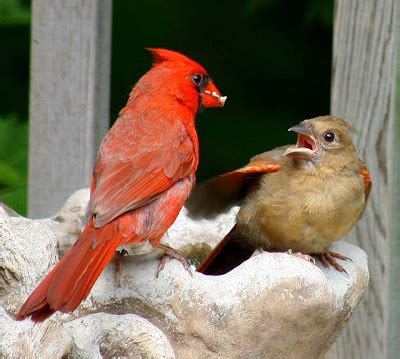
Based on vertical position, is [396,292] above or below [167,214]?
below

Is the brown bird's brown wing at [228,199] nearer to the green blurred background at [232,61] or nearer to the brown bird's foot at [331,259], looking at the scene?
the brown bird's foot at [331,259]

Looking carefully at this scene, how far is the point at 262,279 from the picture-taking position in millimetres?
2736

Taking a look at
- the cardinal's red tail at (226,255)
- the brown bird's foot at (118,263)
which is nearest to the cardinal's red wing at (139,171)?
the brown bird's foot at (118,263)

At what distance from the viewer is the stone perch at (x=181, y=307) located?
266cm

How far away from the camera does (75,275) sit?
2.58 m

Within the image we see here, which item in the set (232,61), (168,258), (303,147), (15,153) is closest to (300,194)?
(303,147)

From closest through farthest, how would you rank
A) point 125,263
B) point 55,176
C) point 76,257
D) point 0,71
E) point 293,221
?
point 76,257 → point 125,263 → point 293,221 → point 55,176 → point 0,71

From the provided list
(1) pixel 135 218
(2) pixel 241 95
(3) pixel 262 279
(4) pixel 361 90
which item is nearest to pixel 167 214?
(1) pixel 135 218

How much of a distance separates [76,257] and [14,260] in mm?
191

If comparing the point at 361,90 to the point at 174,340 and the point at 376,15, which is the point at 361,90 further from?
the point at 174,340

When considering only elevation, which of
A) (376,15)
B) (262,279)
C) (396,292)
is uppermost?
(376,15)

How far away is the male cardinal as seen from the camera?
257cm

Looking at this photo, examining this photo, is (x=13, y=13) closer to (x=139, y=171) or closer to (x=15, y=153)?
(x=15, y=153)

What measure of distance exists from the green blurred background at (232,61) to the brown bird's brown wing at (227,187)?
1528mm
